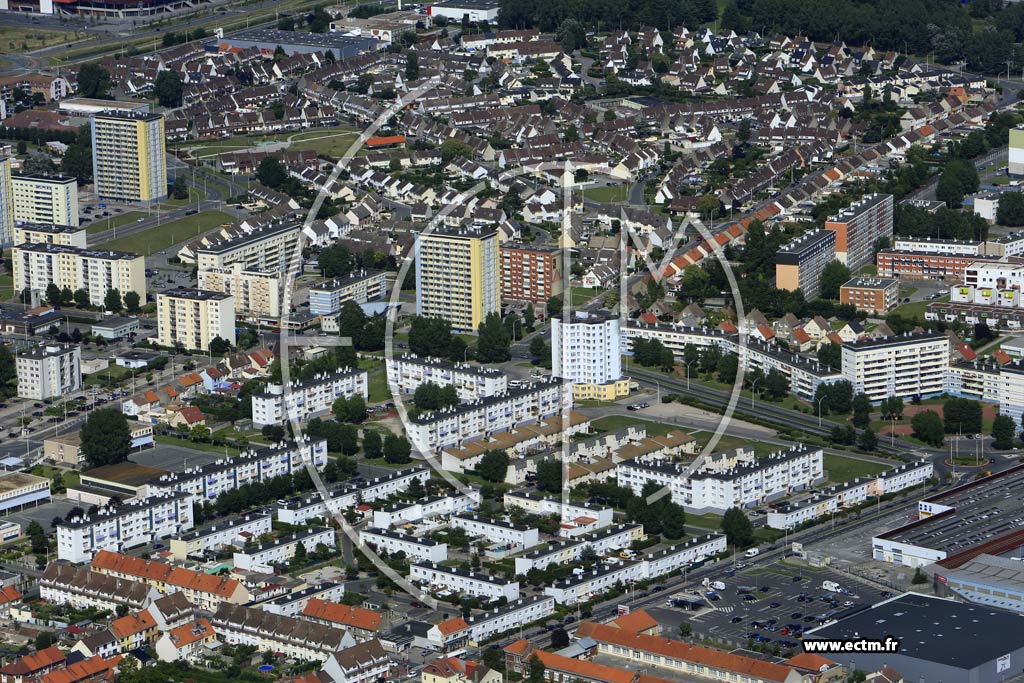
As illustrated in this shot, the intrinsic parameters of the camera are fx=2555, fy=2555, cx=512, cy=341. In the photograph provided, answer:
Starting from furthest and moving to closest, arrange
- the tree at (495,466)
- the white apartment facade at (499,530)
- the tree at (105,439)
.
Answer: the tree at (105,439) → the tree at (495,466) → the white apartment facade at (499,530)

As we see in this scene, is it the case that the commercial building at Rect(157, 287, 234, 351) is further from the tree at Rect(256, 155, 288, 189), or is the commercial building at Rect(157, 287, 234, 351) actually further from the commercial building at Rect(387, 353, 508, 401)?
the tree at Rect(256, 155, 288, 189)

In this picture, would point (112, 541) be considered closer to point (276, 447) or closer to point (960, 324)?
point (276, 447)

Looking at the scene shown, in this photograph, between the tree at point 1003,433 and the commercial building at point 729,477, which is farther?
the tree at point 1003,433

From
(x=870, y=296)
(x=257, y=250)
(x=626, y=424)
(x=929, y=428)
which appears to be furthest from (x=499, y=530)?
(x=257, y=250)

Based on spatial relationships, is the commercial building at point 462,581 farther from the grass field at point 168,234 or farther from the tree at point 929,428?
the grass field at point 168,234

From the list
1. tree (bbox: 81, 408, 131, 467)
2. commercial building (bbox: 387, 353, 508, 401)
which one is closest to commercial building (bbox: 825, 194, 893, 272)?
commercial building (bbox: 387, 353, 508, 401)

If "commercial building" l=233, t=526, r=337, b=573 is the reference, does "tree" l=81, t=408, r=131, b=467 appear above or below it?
above

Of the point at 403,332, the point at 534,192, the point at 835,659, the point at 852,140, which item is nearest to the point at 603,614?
the point at 835,659

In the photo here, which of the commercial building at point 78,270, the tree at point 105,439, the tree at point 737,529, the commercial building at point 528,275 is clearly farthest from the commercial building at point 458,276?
the tree at point 737,529
